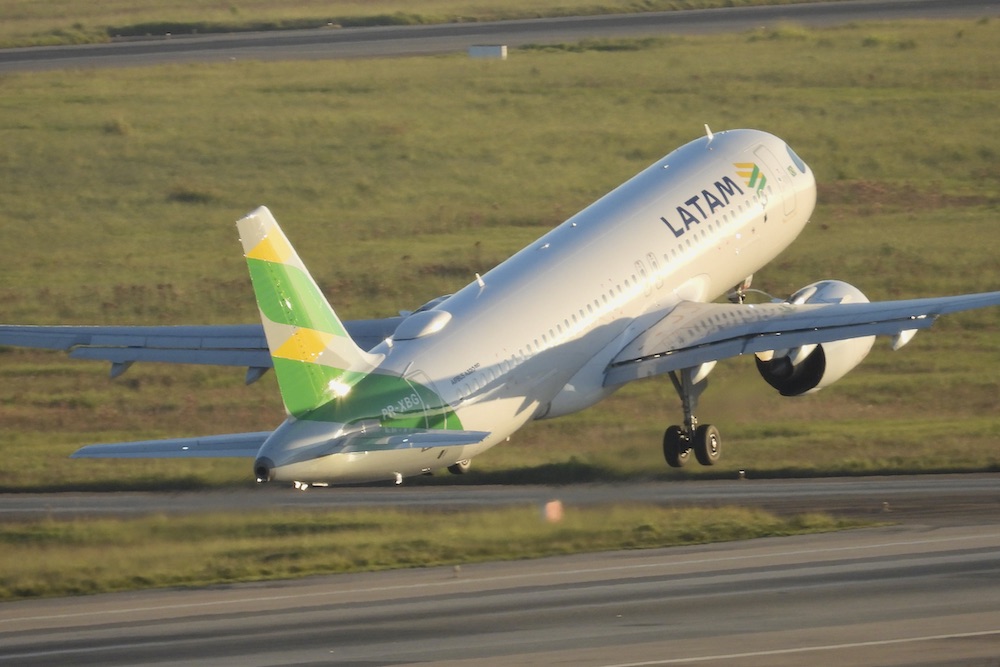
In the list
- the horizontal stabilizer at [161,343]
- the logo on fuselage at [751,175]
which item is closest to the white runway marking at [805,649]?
the horizontal stabilizer at [161,343]

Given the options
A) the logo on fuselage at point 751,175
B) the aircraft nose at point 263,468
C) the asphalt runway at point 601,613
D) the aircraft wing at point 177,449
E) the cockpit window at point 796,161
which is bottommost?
the asphalt runway at point 601,613

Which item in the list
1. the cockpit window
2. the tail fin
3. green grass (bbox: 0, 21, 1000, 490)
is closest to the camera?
the tail fin

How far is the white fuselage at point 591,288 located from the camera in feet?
118

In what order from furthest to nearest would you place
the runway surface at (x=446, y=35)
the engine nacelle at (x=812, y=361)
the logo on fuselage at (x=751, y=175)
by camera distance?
the runway surface at (x=446, y=35)
the logo on fuselage at (x=751, y=175)
the engine nacelle at (x=812, y=361)

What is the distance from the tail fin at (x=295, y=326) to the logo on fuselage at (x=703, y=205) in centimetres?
1175

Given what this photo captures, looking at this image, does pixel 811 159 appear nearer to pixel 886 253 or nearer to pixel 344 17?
pixel 886 253

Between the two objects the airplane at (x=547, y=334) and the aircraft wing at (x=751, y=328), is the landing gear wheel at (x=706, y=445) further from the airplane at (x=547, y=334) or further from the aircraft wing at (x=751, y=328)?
the aircraft wing at (x=751, y=328)

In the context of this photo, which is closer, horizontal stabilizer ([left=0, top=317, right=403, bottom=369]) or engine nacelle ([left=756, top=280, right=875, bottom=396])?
horizontal stabilizer ([left=0, top=317, right=403, bottom=369])

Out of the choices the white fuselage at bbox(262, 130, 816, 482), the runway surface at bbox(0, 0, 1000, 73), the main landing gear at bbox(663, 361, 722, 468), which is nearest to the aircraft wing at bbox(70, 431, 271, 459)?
the white fuselage at bbox(262, 130, 816, 482)

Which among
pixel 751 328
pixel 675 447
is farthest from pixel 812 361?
pixel 675 447

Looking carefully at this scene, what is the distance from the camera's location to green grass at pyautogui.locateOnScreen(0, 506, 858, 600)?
125ft

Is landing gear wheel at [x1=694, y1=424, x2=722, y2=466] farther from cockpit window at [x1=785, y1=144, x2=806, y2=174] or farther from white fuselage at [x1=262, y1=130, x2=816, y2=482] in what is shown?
cockpit window at [x1=785, y1=144, x2=806, y2=174]

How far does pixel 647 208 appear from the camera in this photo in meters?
43.5

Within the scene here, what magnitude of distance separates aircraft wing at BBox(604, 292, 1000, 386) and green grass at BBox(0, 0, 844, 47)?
213 feet
